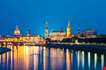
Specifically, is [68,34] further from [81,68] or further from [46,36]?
[81,68]

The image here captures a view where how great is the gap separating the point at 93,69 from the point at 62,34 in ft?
501

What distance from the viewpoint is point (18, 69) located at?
42.6 m

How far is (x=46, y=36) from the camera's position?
638 feet

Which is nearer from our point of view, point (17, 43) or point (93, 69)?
point (93, 69)

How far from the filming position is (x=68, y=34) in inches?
6914

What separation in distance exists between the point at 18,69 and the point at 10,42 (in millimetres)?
141029

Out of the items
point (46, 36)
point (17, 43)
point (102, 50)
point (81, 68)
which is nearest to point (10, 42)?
point (17, 43)

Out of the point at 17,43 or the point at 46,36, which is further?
the point at 46,36

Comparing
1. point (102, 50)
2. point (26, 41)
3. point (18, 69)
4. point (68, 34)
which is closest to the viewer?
point (18, 69)

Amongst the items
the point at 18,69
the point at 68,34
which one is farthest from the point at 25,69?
the point at 68,34

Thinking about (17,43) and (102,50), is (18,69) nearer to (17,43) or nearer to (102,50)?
(102,50)

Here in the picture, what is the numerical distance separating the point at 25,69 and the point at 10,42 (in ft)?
463

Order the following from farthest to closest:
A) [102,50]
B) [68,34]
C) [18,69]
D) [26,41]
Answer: [26,41]
[68,34]
[102,50]
[18,69]

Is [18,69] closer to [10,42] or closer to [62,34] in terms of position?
[10,42]
